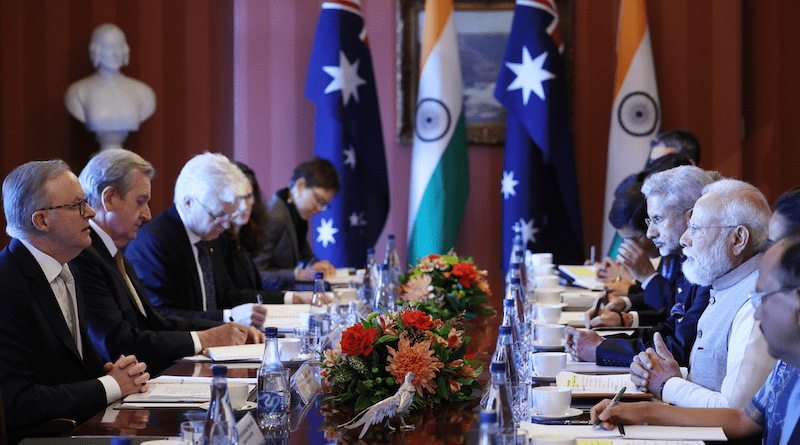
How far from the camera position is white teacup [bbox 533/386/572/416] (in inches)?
64.6

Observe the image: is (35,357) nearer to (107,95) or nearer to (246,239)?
(246,239)

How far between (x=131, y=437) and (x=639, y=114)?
5.37 meters

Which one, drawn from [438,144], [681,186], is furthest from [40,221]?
[438,144]

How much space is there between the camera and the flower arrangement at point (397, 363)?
5.66 feet

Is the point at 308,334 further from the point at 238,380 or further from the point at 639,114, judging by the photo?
the point at 639,114

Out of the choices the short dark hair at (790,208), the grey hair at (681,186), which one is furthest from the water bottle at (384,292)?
the short dark hair at (790,208)

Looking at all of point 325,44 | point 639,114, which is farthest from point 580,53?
point 325,44

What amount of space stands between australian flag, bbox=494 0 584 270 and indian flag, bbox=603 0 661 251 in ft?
1.18

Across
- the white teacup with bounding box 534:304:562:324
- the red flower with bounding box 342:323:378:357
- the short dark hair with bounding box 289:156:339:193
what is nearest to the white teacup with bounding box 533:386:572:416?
the red flower with bounding box 342:323:378:357

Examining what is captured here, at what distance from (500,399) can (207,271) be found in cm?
253

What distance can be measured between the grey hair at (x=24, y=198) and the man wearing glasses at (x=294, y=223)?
247 centimetres

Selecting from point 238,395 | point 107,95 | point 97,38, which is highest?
point 97,38

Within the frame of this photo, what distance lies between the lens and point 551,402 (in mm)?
1643

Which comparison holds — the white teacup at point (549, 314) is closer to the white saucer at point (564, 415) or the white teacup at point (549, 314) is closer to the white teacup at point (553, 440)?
the white saucer at point (564, 415)
